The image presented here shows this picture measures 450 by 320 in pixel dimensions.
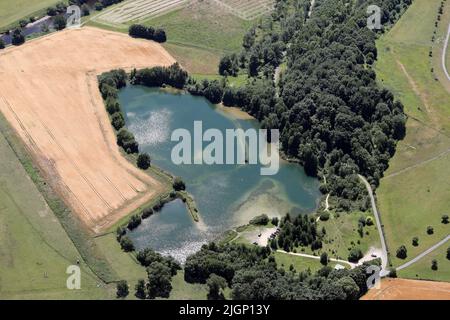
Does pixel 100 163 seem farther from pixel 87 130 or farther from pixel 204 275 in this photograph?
pixel 204 275

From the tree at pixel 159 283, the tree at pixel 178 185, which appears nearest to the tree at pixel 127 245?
the tree at pixel 159 283

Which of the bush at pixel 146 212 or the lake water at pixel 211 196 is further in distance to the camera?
the bush at pixel 146 212

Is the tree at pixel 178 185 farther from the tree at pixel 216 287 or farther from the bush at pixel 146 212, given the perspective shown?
the tree at pixel 216 287

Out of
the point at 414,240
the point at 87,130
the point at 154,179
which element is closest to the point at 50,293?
the point at 154,179

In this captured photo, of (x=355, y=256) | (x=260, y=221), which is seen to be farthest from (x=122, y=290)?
(x=355, y=256)

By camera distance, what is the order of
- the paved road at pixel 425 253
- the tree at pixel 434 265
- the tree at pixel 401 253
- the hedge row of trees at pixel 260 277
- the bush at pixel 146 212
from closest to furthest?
the hedge row of trees at pixel 260 277 < the tree at pixel 434 265 < the paved road at pixel 425 253 < the tree at pixel 401 253 < the bush at pixel 146 212

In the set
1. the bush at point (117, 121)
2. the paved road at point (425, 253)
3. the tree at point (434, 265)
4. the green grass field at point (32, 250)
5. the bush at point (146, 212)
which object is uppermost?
the bush at point (117, 121)

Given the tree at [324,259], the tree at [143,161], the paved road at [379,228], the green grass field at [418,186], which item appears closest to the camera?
the paved road at [379,228]

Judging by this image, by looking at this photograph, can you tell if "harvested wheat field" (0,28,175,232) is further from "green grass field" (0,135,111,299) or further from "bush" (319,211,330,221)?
"bush" (319,211,330,221)
